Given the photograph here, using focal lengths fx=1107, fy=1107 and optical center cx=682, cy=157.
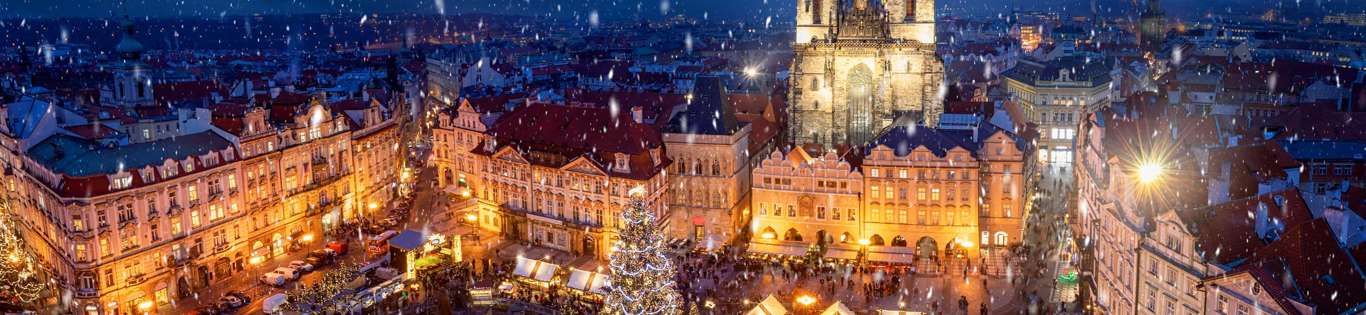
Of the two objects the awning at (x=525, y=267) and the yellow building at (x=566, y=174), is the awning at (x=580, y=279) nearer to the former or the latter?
the awning at (x=525, y=267)

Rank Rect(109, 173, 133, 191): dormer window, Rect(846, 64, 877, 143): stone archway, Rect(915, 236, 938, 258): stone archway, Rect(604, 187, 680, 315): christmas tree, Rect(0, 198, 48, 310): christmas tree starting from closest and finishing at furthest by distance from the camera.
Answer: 1. Rect(604, 187, 680, 315): christmas tree
2. Rect(109, 173, 133, 191): dormer window
3. Rect(0, 198, 48, 310): christmas tree
4. Rect(915, 236, 938, 258): stone archway
5. Rect(846, 64, 877, 143): stone archway

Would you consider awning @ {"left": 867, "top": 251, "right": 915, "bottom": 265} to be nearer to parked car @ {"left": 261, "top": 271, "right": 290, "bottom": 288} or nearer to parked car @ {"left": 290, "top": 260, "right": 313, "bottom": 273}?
parked car @ {"left": 290, "top": 260, "right": 313, "bottom": 273}

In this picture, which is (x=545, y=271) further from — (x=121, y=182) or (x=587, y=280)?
(x=121, y=182)

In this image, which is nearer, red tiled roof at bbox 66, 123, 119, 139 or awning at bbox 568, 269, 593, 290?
awning at bbox 568, 269, 593, 290

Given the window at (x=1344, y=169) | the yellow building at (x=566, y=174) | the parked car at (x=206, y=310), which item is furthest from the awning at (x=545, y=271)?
the window at (x=1344, y=169)

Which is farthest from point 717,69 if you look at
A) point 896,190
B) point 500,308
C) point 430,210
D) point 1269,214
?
point 1269,214

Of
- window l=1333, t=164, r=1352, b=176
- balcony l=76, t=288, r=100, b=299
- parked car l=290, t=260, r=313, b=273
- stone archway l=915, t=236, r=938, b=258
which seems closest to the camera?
balcony l=76, t=288, r=100, b=299

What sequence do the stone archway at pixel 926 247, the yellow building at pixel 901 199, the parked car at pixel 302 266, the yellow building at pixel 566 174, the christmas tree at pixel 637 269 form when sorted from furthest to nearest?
the stone archway at pixel 926 247 → the yellow building at pixel 566 174 → the yellow building at pixel 901 199 → the parked car at pixel 302 266 → the christmas tree at pixel 637 269

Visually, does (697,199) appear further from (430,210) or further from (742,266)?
(430,210)

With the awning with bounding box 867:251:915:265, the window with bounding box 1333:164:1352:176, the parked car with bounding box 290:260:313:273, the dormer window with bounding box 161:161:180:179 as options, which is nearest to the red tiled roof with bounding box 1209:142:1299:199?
the window with bounding box 1333:164:1352:176
